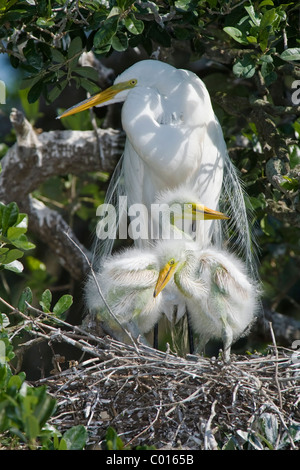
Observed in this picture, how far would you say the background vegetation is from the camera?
1.96m

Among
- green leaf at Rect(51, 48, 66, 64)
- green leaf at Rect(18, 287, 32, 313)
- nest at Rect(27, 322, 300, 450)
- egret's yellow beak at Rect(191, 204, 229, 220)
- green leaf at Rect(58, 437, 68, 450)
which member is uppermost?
green leaf at Rect(51, 48, 66, 64)

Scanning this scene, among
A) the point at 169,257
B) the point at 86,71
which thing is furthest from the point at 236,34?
the point at 169,257

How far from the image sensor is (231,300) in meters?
2.03

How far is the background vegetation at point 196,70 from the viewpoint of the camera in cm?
196

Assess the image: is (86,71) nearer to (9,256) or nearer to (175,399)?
(9,256)

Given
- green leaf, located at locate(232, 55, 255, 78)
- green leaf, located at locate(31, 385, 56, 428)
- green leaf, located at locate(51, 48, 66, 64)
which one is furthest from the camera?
green leaf, located at locate(51, 48, 66, 64)

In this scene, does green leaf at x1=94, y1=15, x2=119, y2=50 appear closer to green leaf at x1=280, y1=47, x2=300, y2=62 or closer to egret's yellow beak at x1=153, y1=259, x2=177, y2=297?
green leaf at x1=280, y1=47, x2=300, y2=62

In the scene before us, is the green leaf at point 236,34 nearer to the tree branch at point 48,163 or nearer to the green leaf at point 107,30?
the green leaf at point 107,30

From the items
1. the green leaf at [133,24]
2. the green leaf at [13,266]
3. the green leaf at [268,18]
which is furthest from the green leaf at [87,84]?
the green leaf at [13,266]

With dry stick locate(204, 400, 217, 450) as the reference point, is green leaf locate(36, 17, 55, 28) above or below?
above

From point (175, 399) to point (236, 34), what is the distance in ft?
3.51

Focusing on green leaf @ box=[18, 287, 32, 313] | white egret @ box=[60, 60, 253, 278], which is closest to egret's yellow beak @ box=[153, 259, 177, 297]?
green leaf @ box=[18, 287, 32, 313]

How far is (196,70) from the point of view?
11.0 feet
